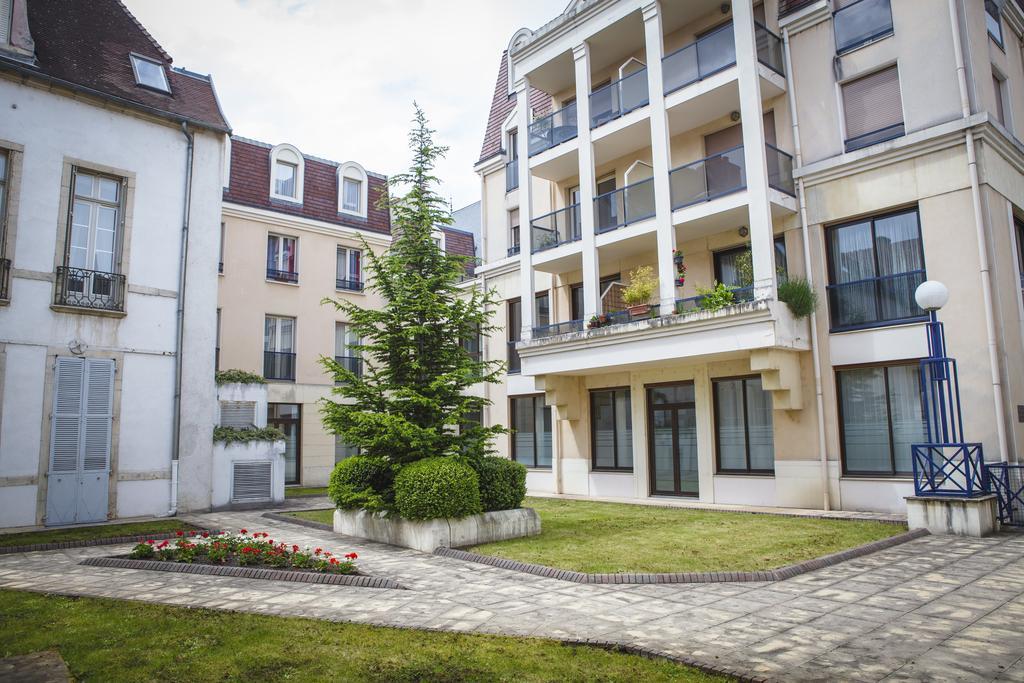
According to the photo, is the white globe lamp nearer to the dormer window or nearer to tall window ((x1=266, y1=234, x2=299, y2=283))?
the dormer window

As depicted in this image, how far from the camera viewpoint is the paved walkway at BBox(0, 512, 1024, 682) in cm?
486

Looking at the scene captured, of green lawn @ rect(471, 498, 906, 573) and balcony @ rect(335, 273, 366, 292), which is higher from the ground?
balcony @ rect(335, 273, 366, 292)

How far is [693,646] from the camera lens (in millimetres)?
5102

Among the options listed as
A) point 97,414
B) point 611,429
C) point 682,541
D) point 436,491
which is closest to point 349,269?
point 611,429

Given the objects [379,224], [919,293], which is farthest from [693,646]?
[379,224]

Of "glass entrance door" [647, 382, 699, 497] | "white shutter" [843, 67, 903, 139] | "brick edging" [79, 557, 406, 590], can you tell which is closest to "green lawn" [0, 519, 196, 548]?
"brick edging" [79, 557, 406, 590]

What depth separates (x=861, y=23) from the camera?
14156mm

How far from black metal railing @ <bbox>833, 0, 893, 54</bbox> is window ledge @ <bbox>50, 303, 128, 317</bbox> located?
1677 cm

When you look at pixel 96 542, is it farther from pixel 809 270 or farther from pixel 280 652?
pixel 809 270

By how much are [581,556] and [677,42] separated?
14.2 meters

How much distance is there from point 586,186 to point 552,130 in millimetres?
2559

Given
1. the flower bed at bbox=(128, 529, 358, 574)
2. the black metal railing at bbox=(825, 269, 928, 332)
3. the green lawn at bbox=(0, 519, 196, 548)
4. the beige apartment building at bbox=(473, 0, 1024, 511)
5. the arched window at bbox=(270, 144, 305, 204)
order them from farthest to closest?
the arched window at bbox=(270, 144, 305, 204)
the black metal railing at bbox=(825, 269, 928, 332)
the beige apartment building at bbox=(473, 0, 1024, 511)
the green lawn at bbox=(0, 519, 196, 548)
the flower bed at bbox=(128, 529, 358, 574)

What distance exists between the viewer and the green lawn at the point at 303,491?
68.4ft

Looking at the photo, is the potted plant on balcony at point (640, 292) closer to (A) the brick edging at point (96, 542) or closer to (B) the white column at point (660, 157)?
(B) the white column at point (660, 157)
